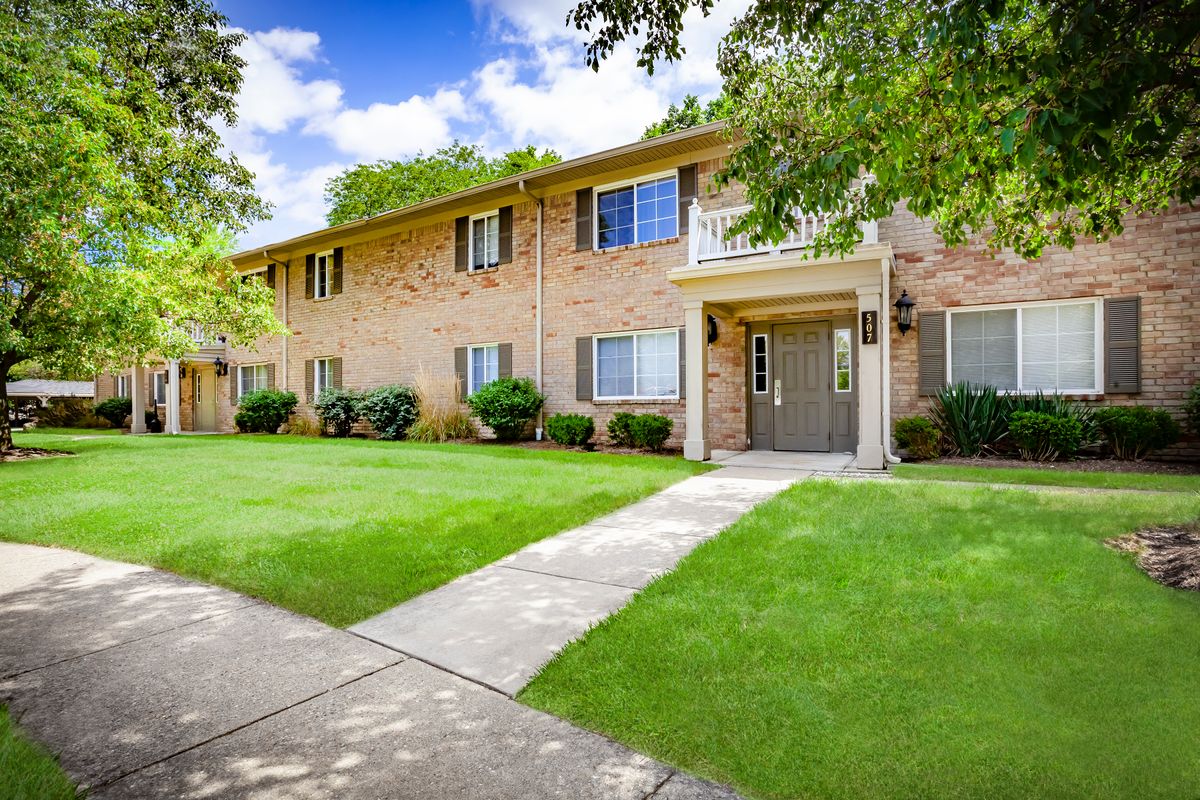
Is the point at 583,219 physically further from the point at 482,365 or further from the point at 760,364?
the point at 760,364

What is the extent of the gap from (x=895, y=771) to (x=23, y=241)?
459 inches

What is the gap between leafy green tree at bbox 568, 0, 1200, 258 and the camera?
8.72 ft

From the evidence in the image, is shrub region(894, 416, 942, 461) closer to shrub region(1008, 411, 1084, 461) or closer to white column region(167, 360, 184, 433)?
shrub region(1008, 411, 1084, 461)

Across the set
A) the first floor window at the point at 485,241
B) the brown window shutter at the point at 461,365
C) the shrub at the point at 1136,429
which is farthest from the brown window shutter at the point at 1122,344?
the brown window shutter at the point at 461,365

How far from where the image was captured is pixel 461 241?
48.0ft

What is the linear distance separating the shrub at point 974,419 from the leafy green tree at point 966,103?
3711mm

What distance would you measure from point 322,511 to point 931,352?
8890mm

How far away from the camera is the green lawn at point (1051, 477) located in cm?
647

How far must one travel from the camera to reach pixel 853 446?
10312mm

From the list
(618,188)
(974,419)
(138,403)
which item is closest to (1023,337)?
(974,419)

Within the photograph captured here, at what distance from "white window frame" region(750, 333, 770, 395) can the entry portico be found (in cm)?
2

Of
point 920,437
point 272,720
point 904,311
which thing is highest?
point 904,311

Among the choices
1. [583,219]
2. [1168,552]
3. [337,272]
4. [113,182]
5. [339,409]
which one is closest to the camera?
[1168,552]

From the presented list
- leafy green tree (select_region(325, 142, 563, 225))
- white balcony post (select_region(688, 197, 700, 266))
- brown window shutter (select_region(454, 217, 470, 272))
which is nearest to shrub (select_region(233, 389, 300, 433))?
brown window shutter (select_region(454, 217, 470, 272))
